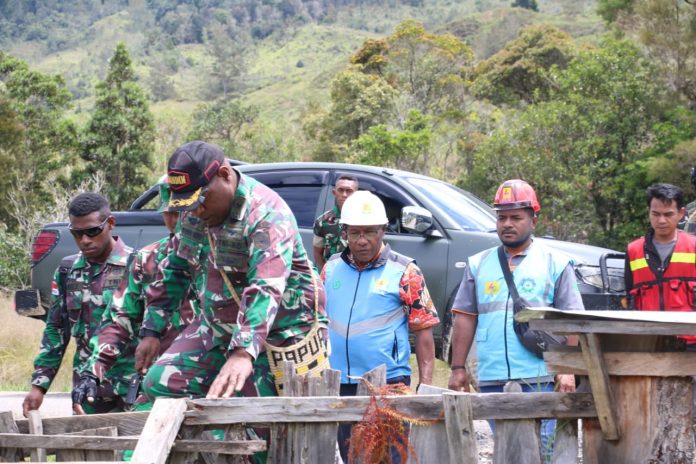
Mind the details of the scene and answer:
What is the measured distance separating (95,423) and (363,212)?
1894 mm

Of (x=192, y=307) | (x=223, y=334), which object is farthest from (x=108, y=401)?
(x=223, y=334)

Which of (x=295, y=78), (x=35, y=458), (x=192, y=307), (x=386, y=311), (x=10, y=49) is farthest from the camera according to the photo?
(x=10, y=49)

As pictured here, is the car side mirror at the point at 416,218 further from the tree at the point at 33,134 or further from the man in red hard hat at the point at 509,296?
the tree at the point at 33,134

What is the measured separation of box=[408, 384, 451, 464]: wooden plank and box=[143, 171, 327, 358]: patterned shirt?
26.7 inches

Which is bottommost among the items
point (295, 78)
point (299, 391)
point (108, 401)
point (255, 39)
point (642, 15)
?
point (108, 401)

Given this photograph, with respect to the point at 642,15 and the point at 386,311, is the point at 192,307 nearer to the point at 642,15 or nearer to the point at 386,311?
the point at 386,311

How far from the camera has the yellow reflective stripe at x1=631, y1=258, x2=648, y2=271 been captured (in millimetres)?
5805

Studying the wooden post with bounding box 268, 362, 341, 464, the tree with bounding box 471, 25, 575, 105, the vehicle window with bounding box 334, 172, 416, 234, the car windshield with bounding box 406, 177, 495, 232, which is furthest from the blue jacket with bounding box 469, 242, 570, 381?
the tree with bounding box 471, 25, 575, 105

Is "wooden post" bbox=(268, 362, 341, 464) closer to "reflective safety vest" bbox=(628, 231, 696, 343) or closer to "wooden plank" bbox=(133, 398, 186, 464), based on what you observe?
"wooden plank" bbox=(133, 398, 186, 464)

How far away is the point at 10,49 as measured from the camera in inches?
3925

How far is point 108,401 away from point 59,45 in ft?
338

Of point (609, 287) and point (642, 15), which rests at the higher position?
point (642, 15)

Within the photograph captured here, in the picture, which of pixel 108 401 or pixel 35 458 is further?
pixel 108 401

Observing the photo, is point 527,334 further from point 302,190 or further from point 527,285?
point 302,190
